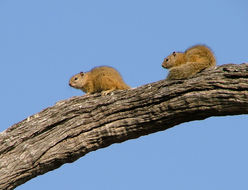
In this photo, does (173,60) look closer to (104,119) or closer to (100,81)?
(100,81)

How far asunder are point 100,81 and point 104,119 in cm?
216

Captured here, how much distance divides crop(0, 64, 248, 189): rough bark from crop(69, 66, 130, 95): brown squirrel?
3.75ft

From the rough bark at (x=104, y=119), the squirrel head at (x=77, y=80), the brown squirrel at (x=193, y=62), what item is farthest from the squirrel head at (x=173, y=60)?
the rough bark at (x=104, y=119)

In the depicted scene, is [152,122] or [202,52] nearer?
[152,122]

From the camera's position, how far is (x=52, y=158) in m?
6.34

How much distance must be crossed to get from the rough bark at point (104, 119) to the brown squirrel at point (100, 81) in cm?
114

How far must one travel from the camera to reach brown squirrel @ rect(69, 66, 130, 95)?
322 inches

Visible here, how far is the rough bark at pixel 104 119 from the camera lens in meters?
5.82

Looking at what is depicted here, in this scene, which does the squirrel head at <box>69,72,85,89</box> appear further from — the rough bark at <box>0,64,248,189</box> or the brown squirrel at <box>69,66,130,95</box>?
the rough bark at <box>0,64,248,189</box>

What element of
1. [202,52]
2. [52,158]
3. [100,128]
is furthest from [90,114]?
[202,52]

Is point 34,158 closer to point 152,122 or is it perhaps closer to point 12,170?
point 12,170

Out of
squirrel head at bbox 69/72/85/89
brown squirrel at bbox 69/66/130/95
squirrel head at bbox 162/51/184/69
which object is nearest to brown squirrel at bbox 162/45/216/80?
squirrel head at bbox 162/51/184/69

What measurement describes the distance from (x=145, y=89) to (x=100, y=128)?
842 mm

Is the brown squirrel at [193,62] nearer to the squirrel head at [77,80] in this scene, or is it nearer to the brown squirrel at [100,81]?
the brown squirrel at [100,81]
